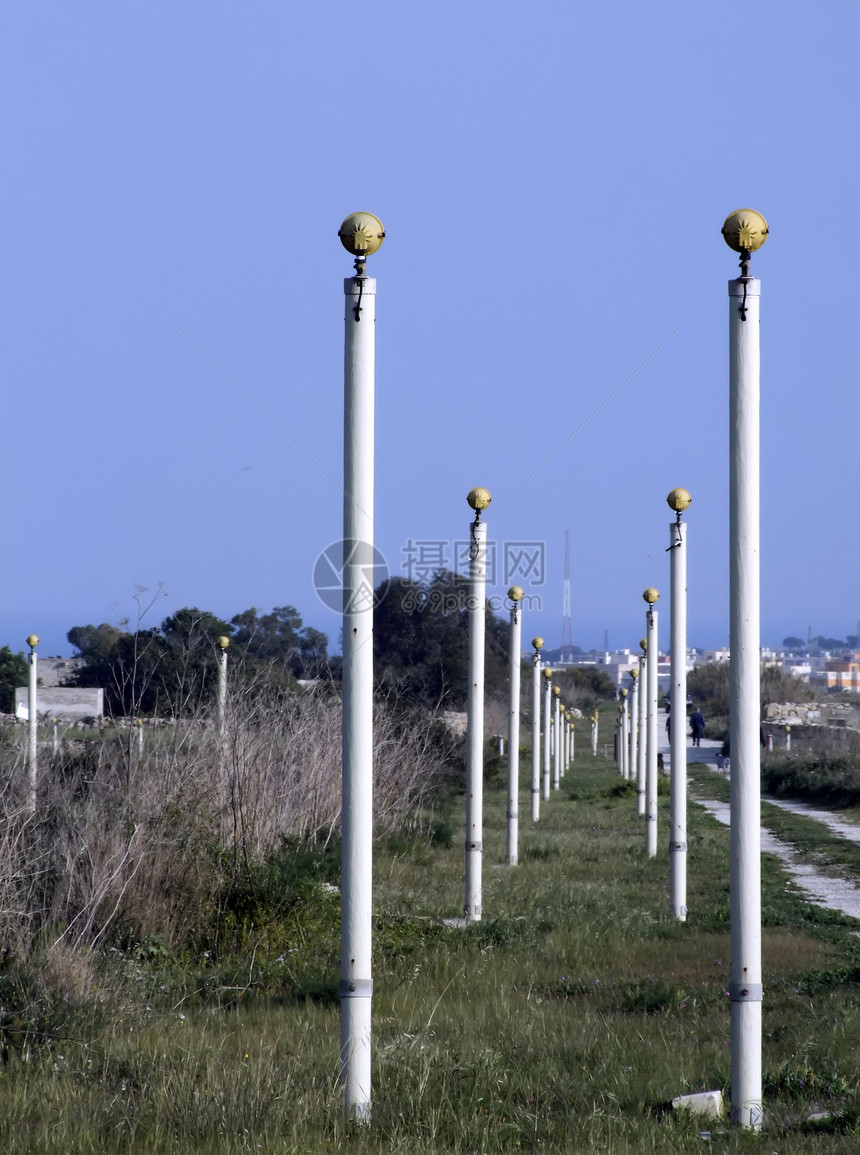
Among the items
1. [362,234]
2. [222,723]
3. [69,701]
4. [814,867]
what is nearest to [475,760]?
[222,723]

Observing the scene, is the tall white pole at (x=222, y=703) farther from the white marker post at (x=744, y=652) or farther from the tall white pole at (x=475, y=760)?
the white marker post at (x=744, y=652)

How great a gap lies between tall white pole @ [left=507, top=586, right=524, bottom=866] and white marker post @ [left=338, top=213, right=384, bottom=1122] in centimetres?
954

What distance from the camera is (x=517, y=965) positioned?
902cm

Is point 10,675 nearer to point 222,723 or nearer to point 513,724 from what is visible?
point 513,724

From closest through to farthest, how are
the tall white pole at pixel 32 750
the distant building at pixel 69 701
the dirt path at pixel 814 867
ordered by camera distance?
the tall white pole at pixel 32 750 → the dirt path at pixel 814 867 → the distant building at pixel 69 701

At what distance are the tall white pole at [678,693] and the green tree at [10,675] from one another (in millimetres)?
23926

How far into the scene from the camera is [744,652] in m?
5.34

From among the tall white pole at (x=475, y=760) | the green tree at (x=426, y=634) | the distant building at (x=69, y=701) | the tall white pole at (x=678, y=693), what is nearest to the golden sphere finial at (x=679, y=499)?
the tall white pole at (x=678, y=693)

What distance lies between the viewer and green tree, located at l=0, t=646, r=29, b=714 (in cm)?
3297

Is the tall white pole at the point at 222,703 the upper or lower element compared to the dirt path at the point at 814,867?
upper

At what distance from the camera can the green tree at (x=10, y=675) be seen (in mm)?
32969

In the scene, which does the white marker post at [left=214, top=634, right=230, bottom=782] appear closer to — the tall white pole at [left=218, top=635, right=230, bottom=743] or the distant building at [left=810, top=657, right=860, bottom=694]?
the tall white pole at [left=218, top=635, right=230, bottom=743]

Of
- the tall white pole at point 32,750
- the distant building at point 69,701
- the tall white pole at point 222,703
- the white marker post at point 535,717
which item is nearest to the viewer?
the tall white pole at point 32,750

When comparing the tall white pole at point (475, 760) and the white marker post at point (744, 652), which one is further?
the tall white pole at point (475, 760)
